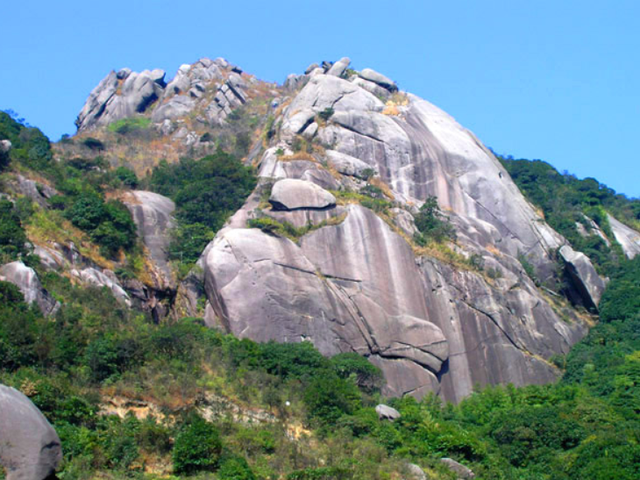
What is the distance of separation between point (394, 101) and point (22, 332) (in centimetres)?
2824

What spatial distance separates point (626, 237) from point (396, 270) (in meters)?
17.2

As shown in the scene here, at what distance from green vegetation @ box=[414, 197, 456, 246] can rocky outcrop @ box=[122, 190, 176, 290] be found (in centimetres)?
1005

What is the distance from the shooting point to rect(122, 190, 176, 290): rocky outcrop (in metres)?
34.2

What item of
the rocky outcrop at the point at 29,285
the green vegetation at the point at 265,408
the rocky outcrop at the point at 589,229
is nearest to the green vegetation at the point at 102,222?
the green vegetation at the point at 265,408

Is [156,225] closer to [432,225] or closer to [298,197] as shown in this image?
[298,197]

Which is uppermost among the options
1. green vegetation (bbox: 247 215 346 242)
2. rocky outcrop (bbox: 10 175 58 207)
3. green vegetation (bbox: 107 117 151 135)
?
green vegetation (bbox: 107 117 151 135)

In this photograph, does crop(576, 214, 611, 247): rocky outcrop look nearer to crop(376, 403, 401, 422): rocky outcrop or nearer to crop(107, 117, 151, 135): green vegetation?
crop(376, 403, 401, 422): rocky outcrop

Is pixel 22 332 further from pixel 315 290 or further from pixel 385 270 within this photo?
pixel 385 270

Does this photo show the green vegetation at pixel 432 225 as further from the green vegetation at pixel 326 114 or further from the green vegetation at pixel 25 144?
the green vegetation at pixel 25 144

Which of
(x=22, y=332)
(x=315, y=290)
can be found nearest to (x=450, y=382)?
(x=315, y=290)

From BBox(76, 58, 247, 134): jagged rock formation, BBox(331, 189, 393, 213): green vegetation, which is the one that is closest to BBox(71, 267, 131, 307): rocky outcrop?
BBox(331, 189, 393, 213): green vegetation

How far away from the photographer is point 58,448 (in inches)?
616

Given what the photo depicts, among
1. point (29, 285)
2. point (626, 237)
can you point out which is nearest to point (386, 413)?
point (29, 285)

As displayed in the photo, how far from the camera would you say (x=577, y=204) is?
46312 mm
